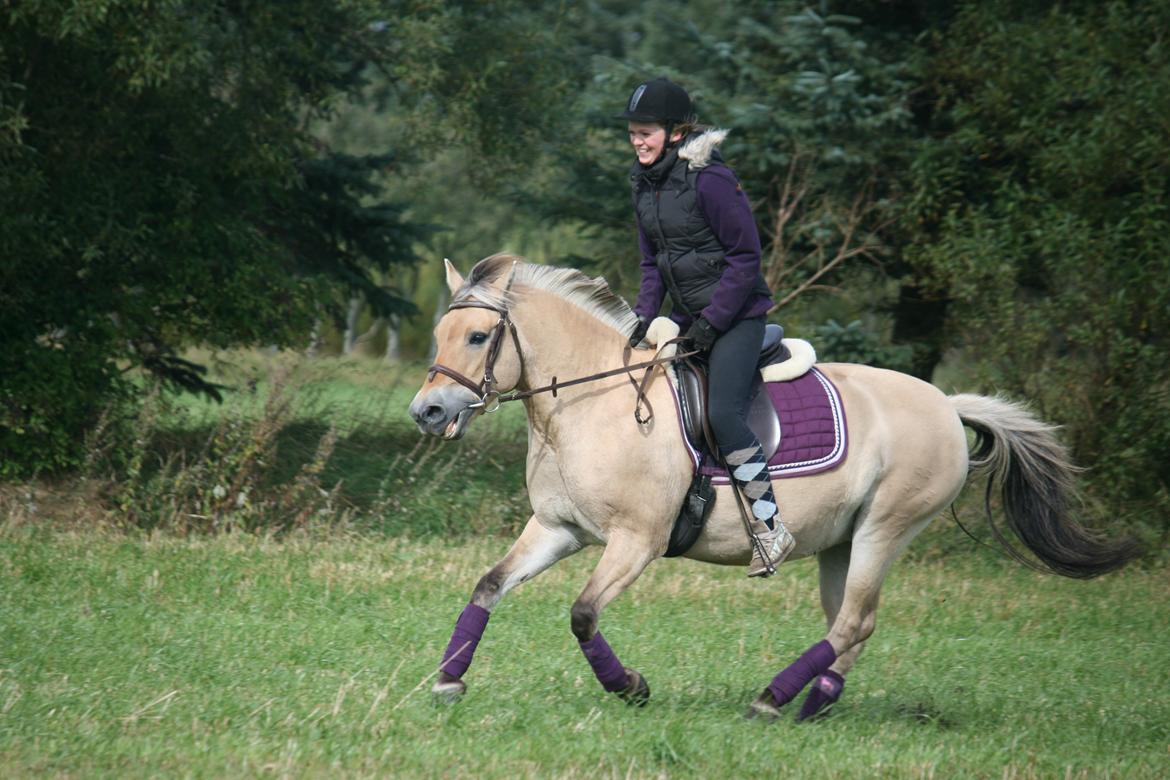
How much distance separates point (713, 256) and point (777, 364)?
0.78m

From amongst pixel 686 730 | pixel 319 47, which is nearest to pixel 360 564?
pixel 686 730

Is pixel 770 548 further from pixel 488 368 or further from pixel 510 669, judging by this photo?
pixel 510 669

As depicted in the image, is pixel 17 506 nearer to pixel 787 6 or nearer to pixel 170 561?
pixel 170 561

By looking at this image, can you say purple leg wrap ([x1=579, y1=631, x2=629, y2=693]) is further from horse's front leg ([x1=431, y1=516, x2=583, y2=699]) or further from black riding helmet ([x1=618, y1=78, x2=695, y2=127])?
black riding helmet ([x1=618, y1=78, x2=695, y2=127])

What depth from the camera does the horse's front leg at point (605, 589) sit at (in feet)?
19.9

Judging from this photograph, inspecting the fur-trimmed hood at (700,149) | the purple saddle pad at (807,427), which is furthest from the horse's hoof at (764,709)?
the fur-trimmed hood at (700,149)

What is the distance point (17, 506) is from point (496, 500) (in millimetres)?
4666

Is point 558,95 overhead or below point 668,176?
below

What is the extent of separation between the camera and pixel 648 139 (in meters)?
6.20

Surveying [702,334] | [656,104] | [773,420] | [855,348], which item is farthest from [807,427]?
[855,348]

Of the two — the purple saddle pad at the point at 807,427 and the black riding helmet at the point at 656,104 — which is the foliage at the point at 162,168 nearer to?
the black riding helmet at the point at 656,104

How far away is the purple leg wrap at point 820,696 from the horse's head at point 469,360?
226 centimetres

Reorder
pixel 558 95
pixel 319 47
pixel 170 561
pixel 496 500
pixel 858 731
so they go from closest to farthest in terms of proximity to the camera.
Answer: pixel 858 731
pixel 170 561
pixel 496 500
pixel 319 47
pixel 558 95

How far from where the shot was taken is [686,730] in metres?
6.06
